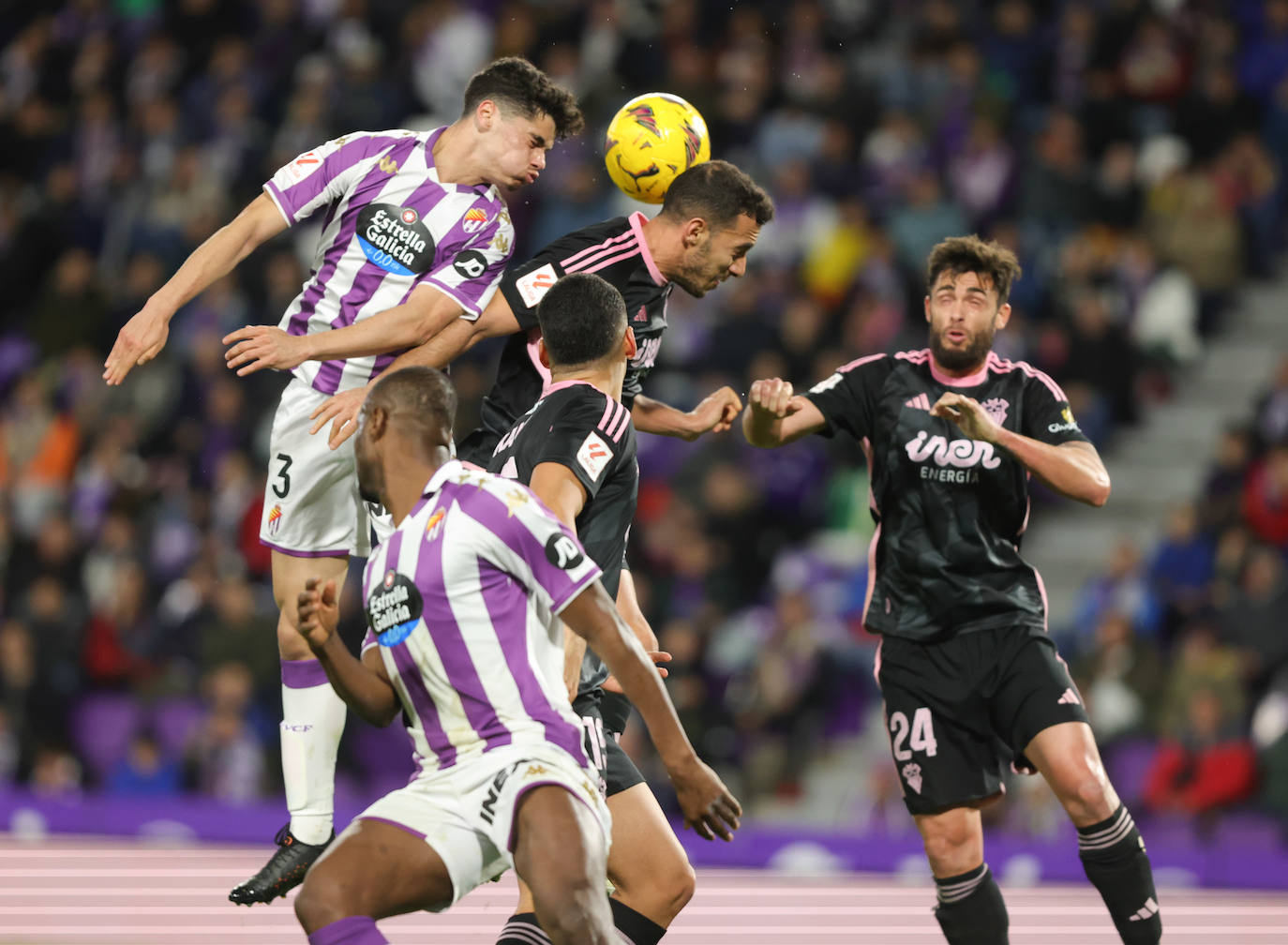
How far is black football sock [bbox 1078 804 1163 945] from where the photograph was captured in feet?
19.2

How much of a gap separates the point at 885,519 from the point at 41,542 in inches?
343

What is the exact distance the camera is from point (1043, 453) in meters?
5.92

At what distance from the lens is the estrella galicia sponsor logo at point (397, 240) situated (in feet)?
20.3

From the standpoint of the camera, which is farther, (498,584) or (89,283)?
(89,283)

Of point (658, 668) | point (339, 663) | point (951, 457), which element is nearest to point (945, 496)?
point (951, 457)

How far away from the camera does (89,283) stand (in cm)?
1483

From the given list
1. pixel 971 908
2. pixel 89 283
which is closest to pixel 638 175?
pixel 971 908

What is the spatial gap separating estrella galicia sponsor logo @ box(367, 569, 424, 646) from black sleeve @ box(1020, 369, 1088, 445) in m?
2.68

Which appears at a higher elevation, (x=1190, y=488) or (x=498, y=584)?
(x=498, y=584)

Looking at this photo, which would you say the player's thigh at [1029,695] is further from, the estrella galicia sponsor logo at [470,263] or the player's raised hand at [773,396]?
the estrella galicia sponsor logo at [470,263]

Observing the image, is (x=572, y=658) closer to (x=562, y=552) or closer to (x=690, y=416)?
(x=562, y=552)

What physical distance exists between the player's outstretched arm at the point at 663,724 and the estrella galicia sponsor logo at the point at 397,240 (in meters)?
2.11

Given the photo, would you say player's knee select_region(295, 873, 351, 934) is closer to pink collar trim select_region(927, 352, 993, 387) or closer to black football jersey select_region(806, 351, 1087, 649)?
black football jersey select_region(806, 351, 1087, 649)

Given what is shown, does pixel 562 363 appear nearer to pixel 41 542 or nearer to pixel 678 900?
pixel 678 900
